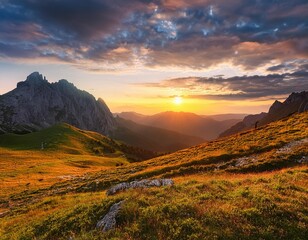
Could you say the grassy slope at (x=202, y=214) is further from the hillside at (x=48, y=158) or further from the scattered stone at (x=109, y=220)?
the hillside at (x=48, y=158)

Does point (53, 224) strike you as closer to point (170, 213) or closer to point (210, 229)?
point (170, 213)

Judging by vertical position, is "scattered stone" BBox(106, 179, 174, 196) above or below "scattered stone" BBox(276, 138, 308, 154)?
below

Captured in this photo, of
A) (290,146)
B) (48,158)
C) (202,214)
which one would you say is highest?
(290,146)

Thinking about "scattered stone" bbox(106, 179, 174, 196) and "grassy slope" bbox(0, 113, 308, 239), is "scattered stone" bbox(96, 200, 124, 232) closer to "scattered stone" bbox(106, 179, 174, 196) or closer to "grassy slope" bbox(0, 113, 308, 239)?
"grassy slope" bbox(0, 113, 308, 239)

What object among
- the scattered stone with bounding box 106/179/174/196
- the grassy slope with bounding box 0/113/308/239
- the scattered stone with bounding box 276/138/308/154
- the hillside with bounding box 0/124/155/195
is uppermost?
the scattered stone with bounding box 276/138/308/154

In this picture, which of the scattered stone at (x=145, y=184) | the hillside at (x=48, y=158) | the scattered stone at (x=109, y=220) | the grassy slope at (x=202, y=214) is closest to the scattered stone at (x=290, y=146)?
the grassy slope at (x=202, y=214)

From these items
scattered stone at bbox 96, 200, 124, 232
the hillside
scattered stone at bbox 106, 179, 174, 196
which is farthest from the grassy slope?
the hillside

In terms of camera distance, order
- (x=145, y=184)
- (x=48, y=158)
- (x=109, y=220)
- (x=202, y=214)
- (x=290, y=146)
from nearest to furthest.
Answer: (x=202, y=214)
(x=109, y=220)
(x=145, y=184)
(x=290, y=146)
(x=48, y=158)

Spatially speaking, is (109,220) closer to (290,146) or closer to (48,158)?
(290,146)

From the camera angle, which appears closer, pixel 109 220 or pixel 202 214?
pixel 202 214

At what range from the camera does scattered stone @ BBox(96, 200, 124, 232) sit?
1441cm

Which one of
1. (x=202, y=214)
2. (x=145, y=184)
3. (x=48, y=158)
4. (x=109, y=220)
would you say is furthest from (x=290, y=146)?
(x=48, y=158)

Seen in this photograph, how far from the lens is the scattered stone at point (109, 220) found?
14414mm

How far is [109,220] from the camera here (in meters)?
14.9
